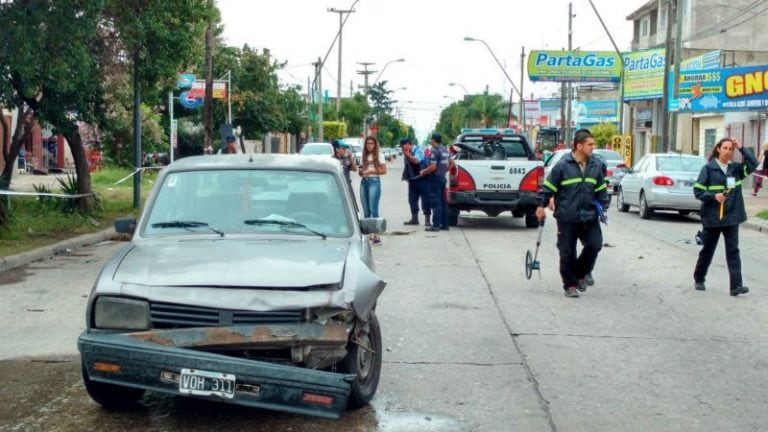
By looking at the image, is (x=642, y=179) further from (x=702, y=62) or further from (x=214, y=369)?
(x=702, y=62)

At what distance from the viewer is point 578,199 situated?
10.1m

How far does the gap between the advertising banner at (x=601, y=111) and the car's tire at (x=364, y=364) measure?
56270 mm

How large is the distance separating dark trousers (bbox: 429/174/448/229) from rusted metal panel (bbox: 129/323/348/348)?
1247cm

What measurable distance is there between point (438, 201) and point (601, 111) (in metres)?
46.0

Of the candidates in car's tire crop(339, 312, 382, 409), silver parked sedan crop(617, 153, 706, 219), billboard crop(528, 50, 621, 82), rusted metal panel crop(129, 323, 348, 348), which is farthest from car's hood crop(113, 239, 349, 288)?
billboard crop(528, 50, 621, 82)

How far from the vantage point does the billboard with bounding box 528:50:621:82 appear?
5103 cm

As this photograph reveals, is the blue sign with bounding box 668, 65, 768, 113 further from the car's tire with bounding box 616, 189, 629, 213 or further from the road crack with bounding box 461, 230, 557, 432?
the road crack with bounding box 461, 230, 557, 432

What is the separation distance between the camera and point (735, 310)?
390 inches

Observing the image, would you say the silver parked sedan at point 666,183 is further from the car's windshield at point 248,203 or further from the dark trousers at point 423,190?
the car's windshield at point 248,203

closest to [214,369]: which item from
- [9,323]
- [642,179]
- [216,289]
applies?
[216,289]

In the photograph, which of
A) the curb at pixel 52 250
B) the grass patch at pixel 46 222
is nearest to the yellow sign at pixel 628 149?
the grass patch at pixel 46 222

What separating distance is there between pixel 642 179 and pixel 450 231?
6.42m

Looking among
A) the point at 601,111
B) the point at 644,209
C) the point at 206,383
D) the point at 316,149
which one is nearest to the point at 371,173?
the point at 644,209

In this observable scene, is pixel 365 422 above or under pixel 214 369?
under
